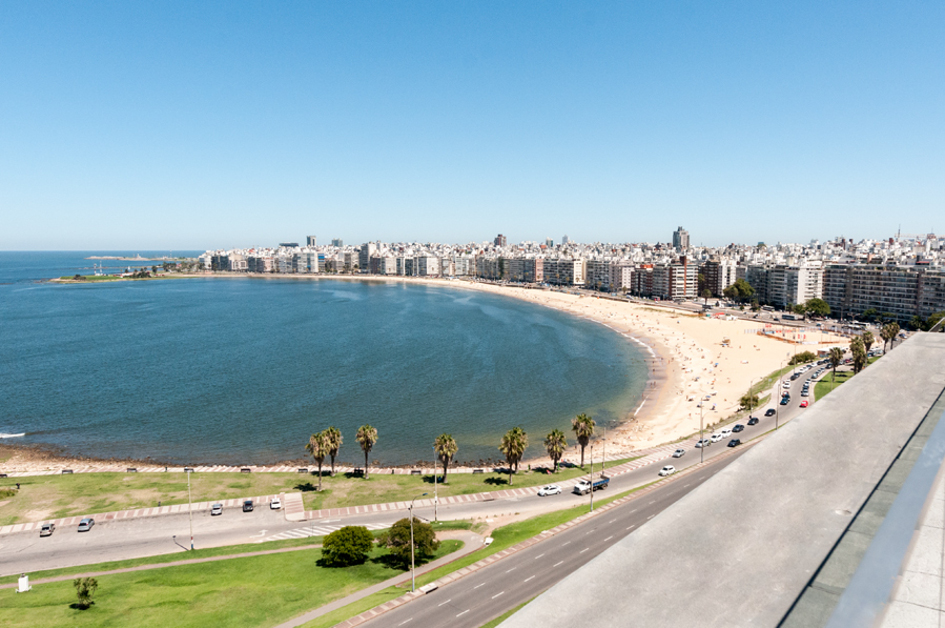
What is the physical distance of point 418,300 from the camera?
178 meters

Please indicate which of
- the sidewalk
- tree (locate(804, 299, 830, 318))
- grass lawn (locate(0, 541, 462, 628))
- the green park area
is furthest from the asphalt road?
tree (locate(804, 299, 830, 318))

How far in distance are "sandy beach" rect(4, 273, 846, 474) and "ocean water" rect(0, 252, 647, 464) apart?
2.93 meters

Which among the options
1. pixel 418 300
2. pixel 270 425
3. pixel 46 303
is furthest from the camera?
pixel 418 300

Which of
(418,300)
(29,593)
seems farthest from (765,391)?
(418,300)

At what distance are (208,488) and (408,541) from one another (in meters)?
19.7

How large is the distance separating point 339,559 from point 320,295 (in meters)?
175

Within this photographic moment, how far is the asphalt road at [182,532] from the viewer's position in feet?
95.9

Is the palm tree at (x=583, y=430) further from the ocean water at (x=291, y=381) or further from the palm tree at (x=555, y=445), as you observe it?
the ocean water at (x=291, y=381)

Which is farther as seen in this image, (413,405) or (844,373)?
(844,373)

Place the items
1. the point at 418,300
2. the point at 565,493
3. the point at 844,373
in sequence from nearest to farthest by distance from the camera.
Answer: the point at 565,493 → the point at 844,373 → the point at 418,300

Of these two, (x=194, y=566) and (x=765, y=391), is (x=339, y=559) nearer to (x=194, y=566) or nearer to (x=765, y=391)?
(x=194, y=566)

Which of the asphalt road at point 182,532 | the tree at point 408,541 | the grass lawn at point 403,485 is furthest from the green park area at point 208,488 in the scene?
the tree at point 408,541

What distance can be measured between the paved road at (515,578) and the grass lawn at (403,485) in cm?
1044

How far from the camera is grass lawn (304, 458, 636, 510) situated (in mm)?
36625
